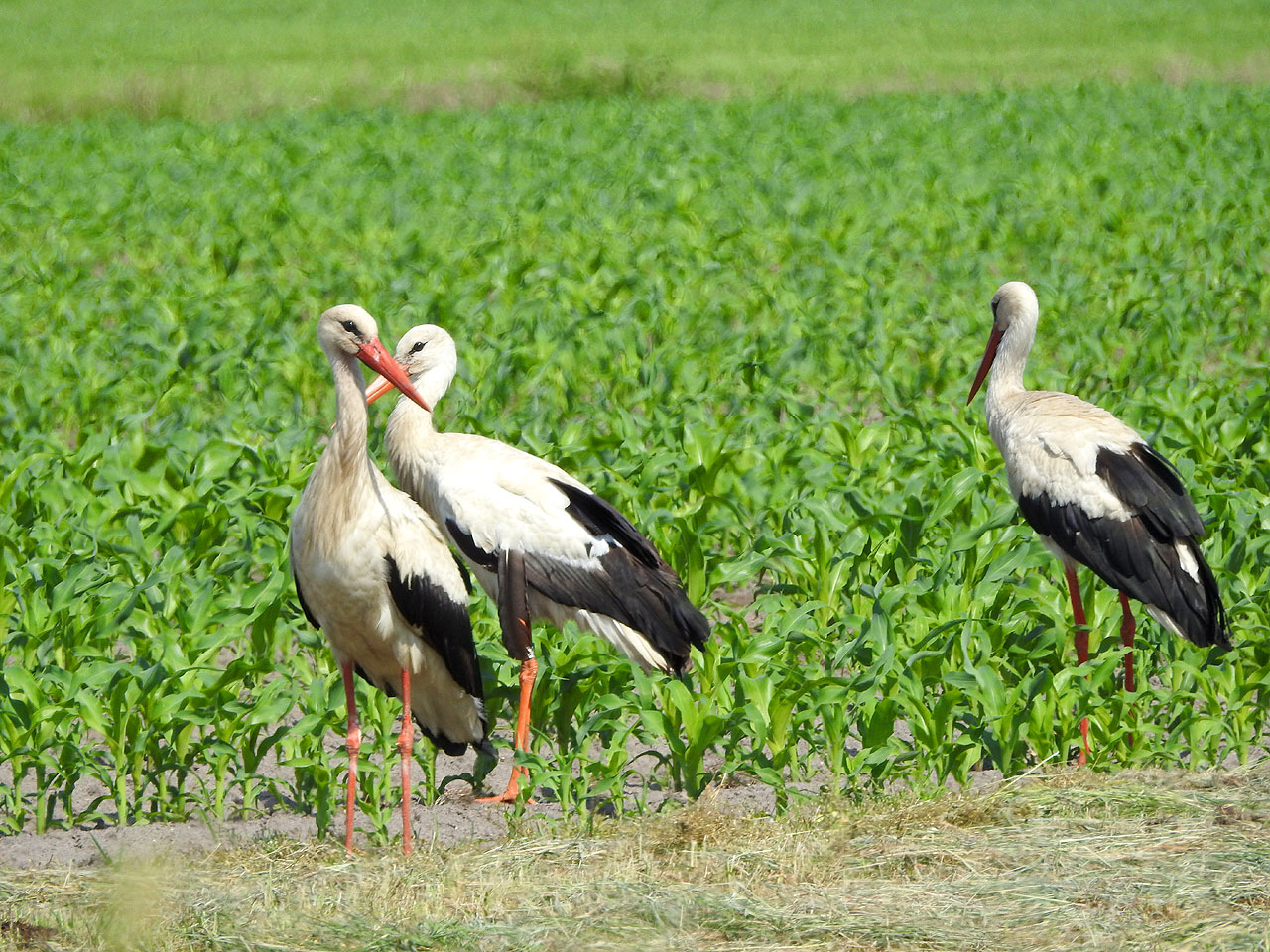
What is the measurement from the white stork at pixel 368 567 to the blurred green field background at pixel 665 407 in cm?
32

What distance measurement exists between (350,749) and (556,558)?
3.50 feet

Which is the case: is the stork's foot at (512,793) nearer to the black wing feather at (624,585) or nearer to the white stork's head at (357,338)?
the black wing feather at (624,585)

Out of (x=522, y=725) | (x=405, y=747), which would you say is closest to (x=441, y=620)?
(x=405, y=747)

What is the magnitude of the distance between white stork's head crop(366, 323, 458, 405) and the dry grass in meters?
2.13

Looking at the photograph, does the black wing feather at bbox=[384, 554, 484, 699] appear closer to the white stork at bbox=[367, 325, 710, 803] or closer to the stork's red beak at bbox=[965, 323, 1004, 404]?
the white stork at bbox=[367, 325, 710, 803]

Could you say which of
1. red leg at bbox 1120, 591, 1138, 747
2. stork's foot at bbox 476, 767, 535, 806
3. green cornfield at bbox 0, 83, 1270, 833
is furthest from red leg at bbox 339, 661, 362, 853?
red leg at bbox 1120, 591, 1138, 747

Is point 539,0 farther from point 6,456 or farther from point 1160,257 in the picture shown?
point 6,456

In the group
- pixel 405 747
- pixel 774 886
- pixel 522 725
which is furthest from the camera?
pixel 522 725

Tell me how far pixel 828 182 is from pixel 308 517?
13368 millimetres

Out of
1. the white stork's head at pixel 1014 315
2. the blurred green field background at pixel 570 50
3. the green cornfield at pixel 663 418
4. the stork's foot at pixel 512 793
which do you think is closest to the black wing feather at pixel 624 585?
the green cornfield at pixel 663 418

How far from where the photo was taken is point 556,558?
18.4ft

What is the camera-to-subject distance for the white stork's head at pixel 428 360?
243 inches

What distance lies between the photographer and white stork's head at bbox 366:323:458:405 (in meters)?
6.17

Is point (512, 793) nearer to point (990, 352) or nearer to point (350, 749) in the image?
point (350, 749)
